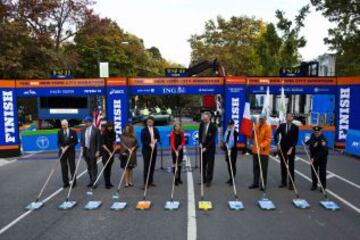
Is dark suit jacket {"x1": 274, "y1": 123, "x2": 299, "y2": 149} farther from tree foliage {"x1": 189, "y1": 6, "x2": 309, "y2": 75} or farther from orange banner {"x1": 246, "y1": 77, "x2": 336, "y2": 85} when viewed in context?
tree foliage {"x1": 189, "y1": 6, "x2": 309, "y2": 75}

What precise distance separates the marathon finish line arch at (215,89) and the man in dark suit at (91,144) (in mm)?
7500

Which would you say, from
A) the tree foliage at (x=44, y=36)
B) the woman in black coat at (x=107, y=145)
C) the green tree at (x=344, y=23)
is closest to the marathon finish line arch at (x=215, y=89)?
the green tree at (x=344, y=23)

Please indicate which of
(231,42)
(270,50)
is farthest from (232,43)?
(270,50)

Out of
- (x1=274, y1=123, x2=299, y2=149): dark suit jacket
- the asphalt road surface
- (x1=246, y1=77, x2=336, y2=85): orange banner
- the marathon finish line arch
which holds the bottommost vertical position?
the asphalt road surface

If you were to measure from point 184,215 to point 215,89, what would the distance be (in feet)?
35.8

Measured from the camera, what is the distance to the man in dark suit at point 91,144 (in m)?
10.6

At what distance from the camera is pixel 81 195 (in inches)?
388

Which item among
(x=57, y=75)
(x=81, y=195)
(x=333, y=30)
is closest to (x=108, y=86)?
(x=57, y=75)

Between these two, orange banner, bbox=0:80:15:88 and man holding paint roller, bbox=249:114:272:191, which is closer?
man holding paint roller, bbox=249:114:272:191

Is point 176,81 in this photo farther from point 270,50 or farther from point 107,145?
point 270,50

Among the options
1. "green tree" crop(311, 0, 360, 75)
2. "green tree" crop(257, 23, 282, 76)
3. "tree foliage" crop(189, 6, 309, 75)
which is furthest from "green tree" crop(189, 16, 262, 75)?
"green tree" crop(311, 0, 360, 75)

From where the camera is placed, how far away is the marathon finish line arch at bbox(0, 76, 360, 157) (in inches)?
709

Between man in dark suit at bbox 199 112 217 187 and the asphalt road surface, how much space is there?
1.21 feet

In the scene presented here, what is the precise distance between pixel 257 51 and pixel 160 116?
1148cm
